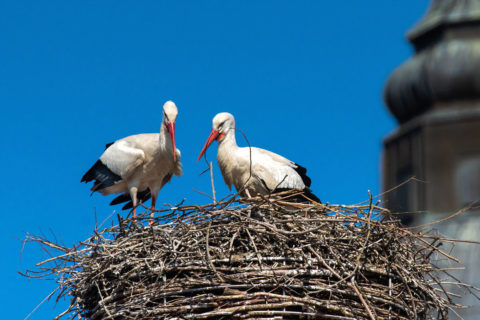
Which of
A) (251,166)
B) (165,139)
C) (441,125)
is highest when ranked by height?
(441,125)

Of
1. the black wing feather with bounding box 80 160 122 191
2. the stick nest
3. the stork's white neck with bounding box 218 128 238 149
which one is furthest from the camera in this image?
the black wing feather with bounding box 80 160 122 191

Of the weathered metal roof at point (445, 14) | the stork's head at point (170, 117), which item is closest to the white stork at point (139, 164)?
the stork's head at point (170, 117)

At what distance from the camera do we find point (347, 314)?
6043 mm

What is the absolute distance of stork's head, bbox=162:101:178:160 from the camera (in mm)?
8648

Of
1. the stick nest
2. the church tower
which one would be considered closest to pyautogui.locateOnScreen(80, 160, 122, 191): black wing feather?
the stick nest

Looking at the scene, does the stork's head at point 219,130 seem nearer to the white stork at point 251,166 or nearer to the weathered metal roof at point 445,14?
the white stork at point 251,166

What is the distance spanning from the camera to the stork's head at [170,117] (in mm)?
8648

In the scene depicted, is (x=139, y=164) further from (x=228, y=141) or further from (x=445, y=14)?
(x=445, y=14)

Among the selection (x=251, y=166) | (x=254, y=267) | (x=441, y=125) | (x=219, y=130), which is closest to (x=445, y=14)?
(x=441, y=125)

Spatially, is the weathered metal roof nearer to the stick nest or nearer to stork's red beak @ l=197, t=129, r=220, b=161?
stork's red beak @ l=197, t=129, r=220, b=161

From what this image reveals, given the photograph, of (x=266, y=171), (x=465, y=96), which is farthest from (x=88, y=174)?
(x=465, y=96)

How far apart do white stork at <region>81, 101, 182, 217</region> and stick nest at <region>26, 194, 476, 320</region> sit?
2009 mm

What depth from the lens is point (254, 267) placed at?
6.18m

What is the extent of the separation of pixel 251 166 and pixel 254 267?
193 centimetres
